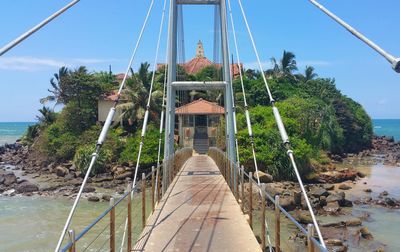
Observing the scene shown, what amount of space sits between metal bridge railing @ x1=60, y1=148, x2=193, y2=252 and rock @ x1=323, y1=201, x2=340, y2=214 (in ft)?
25.1

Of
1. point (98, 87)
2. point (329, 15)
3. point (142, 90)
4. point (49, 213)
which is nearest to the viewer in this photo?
point (329, 15)

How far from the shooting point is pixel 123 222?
57.0ft

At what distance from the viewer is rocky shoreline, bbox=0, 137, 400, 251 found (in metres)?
17.2

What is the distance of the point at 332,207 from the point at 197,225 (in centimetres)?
1512

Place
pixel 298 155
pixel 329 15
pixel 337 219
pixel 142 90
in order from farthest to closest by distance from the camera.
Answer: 1. pixel 142 90
2. pixel 298 155
3. pixel 337 219
4. pixel 329 15

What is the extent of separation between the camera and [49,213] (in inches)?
843

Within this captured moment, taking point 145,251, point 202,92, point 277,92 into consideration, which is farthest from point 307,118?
point 145,251

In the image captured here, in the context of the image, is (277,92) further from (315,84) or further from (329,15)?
(329,15)

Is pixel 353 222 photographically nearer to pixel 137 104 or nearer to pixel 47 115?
pixel 137 104

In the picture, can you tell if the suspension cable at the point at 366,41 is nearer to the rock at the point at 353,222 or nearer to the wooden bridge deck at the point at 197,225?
the wooden bridge deck at the point at 197,225

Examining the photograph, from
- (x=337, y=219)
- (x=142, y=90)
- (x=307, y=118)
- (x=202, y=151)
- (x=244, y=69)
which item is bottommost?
(x=337, y=219)

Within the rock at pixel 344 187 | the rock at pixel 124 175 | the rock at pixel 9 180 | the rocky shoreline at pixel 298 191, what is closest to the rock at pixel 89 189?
the rocky shoreline at pixel 298 191

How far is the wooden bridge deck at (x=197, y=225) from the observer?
659cm

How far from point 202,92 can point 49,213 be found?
24918mm
